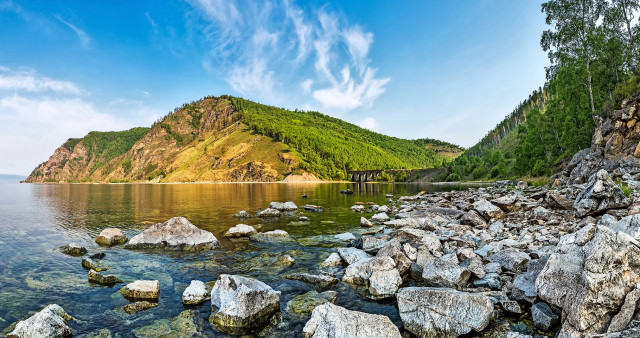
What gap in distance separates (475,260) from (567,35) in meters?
54.6

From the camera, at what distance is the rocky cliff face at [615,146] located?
30.6 meters

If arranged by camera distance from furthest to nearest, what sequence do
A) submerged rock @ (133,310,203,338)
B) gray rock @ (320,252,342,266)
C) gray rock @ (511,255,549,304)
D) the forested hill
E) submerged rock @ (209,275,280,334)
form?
the forested hill
gray rock @ (320,252,342,266)
gray rock @ (511,255,549,304)
submerged rock @ (209,275,280,334)
submerged rock @ (133,310,203,338)

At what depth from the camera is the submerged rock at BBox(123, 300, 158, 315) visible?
10.8 metres

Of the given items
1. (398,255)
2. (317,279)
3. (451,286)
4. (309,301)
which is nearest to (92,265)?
(317,279)

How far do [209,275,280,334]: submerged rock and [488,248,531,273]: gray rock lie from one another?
32.2ft

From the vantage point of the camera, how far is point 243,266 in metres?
16.2

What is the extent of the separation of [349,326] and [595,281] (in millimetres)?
6376

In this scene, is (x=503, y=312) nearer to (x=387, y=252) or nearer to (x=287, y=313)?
(x=387, y=252)

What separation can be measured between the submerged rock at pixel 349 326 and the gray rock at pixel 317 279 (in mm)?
4460

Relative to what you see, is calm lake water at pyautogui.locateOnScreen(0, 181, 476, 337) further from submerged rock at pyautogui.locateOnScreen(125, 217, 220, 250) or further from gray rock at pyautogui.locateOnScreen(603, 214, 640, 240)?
gray rock at pyautogui.locateOnScreen(603, 214, 640, 240)

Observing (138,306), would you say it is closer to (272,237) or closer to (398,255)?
(398,255)

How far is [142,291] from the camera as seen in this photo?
39.0 feet

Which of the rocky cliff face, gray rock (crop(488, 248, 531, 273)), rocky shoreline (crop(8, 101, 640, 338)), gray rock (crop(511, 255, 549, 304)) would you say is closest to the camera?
rocky shoreline (crop(8, 101, 640, 338))

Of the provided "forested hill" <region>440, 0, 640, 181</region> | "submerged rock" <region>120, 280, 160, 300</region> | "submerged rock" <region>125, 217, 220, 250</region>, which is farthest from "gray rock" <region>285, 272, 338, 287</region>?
"forested hill" <region>440, 0, 640, 181</region>
